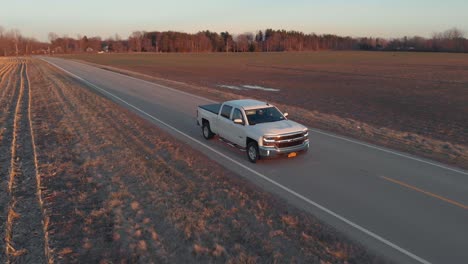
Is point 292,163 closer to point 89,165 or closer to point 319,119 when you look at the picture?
point 89,165

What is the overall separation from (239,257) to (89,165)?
271 inches

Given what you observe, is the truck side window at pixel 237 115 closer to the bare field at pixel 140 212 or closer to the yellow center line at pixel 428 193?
the bare field at pixel 140 212

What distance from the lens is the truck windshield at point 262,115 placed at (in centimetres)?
1255

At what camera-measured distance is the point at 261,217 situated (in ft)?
26.8

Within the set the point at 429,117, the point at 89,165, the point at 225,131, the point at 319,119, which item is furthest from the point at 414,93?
the point at 89,165

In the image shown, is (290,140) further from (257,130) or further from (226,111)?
(226,111)

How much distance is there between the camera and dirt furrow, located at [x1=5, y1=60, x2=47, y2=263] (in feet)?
22.2

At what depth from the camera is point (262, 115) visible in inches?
506

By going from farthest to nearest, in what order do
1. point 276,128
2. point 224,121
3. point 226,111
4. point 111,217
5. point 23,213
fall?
point 226,111, point 224,121, point 276,128, point 23,213, point 111,217

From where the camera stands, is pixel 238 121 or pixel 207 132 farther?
pixel 207 132

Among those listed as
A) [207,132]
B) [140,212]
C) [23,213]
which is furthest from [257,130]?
[23,213]

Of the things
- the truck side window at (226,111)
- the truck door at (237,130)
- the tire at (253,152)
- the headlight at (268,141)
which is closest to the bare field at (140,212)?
the tire at (253,152)

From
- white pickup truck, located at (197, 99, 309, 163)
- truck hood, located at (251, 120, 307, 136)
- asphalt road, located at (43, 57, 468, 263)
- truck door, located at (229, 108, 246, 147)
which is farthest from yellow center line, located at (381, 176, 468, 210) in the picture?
truck door, located at (229, 108, 246, 147)

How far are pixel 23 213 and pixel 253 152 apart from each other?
20.6 ft
